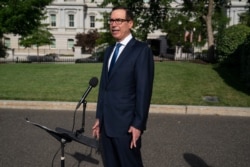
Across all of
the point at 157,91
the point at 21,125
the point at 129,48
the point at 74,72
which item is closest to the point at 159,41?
the point at 74,72

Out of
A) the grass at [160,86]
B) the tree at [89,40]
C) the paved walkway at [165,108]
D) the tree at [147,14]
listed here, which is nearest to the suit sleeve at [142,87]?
the paved walkway at [165,108]

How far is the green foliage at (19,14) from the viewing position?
23438mm

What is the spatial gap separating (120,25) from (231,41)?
14.8 metres

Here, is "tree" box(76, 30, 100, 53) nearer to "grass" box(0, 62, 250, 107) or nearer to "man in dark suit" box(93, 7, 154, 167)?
"grass" box(0, 62, 250, 107)

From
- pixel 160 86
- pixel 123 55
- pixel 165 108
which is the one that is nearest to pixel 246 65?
pixel 160 86

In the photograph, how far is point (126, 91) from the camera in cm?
317

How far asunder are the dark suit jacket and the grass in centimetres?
667

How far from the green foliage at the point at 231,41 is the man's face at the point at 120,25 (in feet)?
46.0

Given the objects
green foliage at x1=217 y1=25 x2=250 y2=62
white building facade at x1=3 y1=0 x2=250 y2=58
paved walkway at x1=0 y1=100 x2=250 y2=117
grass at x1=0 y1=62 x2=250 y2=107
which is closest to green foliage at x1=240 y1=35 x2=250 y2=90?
grass at x1=0 y1=62 x2=250 y2=107

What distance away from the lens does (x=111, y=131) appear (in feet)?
10.6

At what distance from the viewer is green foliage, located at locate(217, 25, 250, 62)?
16.6 metres

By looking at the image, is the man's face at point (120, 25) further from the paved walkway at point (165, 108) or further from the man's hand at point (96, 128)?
the paved walkway at point (165, 108)

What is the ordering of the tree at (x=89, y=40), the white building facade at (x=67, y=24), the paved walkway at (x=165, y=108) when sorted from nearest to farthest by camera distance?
the paved walkway at (x=165, y=108) < the tree at (x=89, y=40) < the white building facade at (x=67, y=24)

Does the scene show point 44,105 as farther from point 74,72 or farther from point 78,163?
point 74,72
